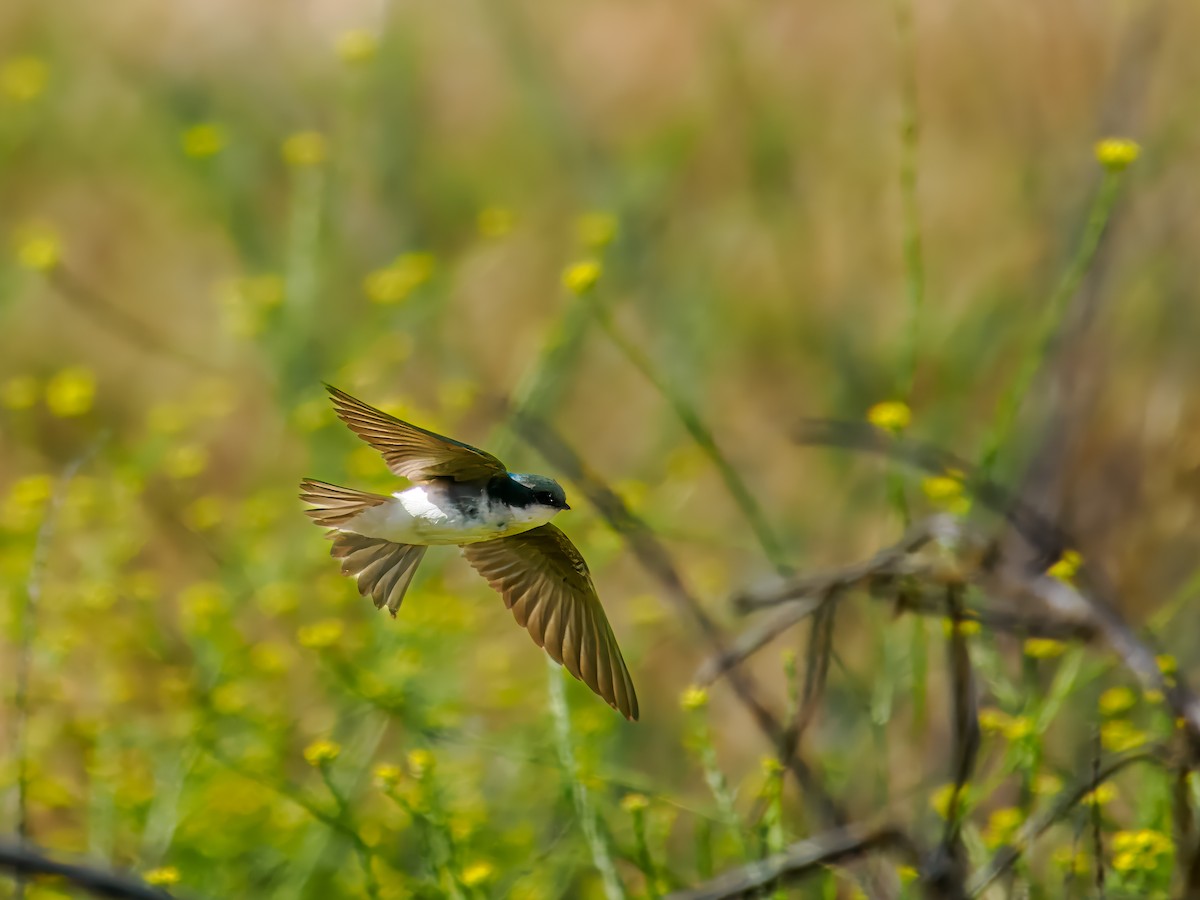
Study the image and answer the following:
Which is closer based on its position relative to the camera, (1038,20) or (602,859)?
(602,859)

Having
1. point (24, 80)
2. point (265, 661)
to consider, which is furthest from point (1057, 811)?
point (24, 80)

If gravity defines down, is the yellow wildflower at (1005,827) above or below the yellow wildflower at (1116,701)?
below

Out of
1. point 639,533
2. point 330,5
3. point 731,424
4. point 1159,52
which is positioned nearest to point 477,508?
point 639,533

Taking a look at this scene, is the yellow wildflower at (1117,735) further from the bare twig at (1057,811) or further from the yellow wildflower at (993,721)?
Answer: the bare twig at (1057,811)

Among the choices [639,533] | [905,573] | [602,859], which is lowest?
[602,859]

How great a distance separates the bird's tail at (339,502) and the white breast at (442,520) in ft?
0.12

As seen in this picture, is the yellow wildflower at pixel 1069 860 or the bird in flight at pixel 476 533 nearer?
the bird in flight at pixel 476 533

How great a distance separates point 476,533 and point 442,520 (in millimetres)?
30

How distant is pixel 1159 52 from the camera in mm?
2648

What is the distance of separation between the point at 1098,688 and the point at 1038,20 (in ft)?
3.83

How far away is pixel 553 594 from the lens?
146 cm

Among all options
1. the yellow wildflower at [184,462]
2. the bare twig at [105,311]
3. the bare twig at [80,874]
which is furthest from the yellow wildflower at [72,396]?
the bare twig at [80,874]

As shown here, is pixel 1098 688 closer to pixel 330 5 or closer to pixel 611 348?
pixel 611 348

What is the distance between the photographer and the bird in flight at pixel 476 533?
1272mm
